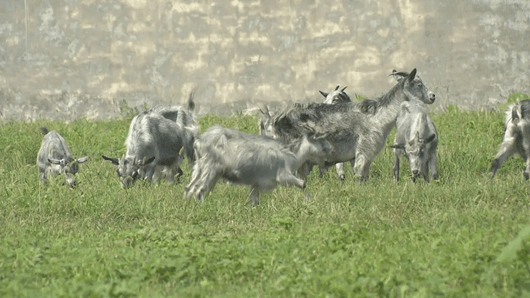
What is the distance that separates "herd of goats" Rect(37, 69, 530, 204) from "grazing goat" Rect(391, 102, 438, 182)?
0.6 inches

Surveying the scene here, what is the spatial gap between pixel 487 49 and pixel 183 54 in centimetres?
695

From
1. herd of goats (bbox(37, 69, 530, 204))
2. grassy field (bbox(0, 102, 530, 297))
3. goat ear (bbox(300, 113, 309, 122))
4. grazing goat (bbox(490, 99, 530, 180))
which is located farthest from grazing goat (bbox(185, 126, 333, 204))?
grazing goat (bbox(490, 99, 530, 180))

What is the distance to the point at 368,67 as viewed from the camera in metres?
20.1

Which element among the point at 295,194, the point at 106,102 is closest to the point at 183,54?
the point at 106,102

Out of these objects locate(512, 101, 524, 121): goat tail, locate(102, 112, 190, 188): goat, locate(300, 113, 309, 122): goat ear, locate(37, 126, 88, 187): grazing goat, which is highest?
locate(512, 101, 524, 121): goat tail

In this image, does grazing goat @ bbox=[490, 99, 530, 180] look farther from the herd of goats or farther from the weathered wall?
the weathered wall

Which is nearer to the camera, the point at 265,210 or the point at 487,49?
the point at 265,210

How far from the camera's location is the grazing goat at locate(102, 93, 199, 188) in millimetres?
12773

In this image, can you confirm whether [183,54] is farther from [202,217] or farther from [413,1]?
[202,217]

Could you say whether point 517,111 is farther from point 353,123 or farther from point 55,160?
point 55,160

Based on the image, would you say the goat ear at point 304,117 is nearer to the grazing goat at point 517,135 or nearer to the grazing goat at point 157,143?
the grazing goat at point 157,143

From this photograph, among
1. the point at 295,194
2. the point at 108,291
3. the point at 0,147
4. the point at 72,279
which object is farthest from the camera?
the point at 0,147

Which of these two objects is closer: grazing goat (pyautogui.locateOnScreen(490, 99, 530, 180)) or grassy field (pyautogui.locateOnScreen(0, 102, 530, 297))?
grassy field (pyautogui.locateOnScreen(0, 102, 530, 297))

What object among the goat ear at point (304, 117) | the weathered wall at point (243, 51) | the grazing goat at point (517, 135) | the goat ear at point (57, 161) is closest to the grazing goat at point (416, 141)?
the grazing goat at point (517, 135)
